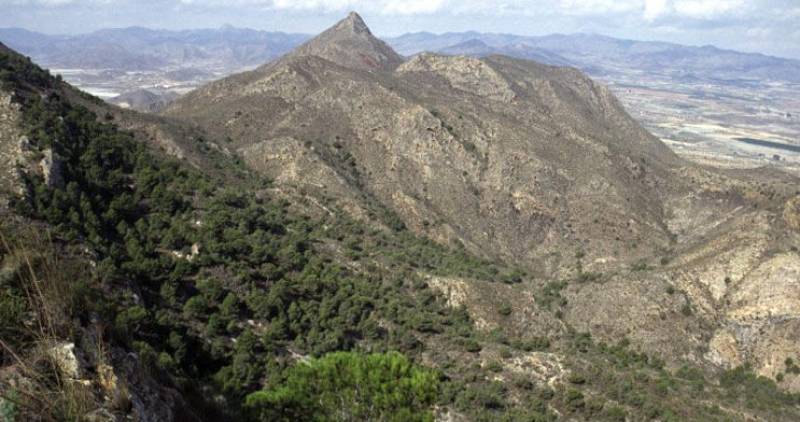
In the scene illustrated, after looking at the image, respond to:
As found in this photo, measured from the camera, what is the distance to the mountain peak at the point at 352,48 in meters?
126

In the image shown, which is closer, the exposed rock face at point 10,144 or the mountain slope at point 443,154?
the exposed rock face at point 10,144

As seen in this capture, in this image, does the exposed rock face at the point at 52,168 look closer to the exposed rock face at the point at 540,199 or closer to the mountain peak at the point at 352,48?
the exposed rock face at the point at 540,199

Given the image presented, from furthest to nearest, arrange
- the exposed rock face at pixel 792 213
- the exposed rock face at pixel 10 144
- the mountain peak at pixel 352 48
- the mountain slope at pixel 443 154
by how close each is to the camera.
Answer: the mountain peak at pixel 352 48 < the mountain slope at pixel 443 154 < the exposed rock face at pixel 792 213 < the exposed rock face at pixel 10 144

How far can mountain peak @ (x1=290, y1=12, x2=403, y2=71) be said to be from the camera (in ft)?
412

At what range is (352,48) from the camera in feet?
439

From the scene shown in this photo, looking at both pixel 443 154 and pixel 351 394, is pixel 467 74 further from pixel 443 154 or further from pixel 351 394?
pixel 351 394

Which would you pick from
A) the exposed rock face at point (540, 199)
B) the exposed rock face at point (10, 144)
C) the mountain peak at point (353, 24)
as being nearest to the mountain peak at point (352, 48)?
the mountain peak at point (353, 24)

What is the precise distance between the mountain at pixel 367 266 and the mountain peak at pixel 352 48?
140 ft

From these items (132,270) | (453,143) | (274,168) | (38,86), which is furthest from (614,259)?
(38,86)

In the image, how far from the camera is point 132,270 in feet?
87.9

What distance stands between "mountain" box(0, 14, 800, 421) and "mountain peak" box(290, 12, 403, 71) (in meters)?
42.7

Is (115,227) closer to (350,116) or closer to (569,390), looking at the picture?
(569,390)

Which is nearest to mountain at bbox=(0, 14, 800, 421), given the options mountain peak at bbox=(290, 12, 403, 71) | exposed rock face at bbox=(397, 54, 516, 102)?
exposed rock face at bbox=(397, 54, 516, 102)

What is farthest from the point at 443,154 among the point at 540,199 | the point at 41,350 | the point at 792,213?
the point at 41,350
